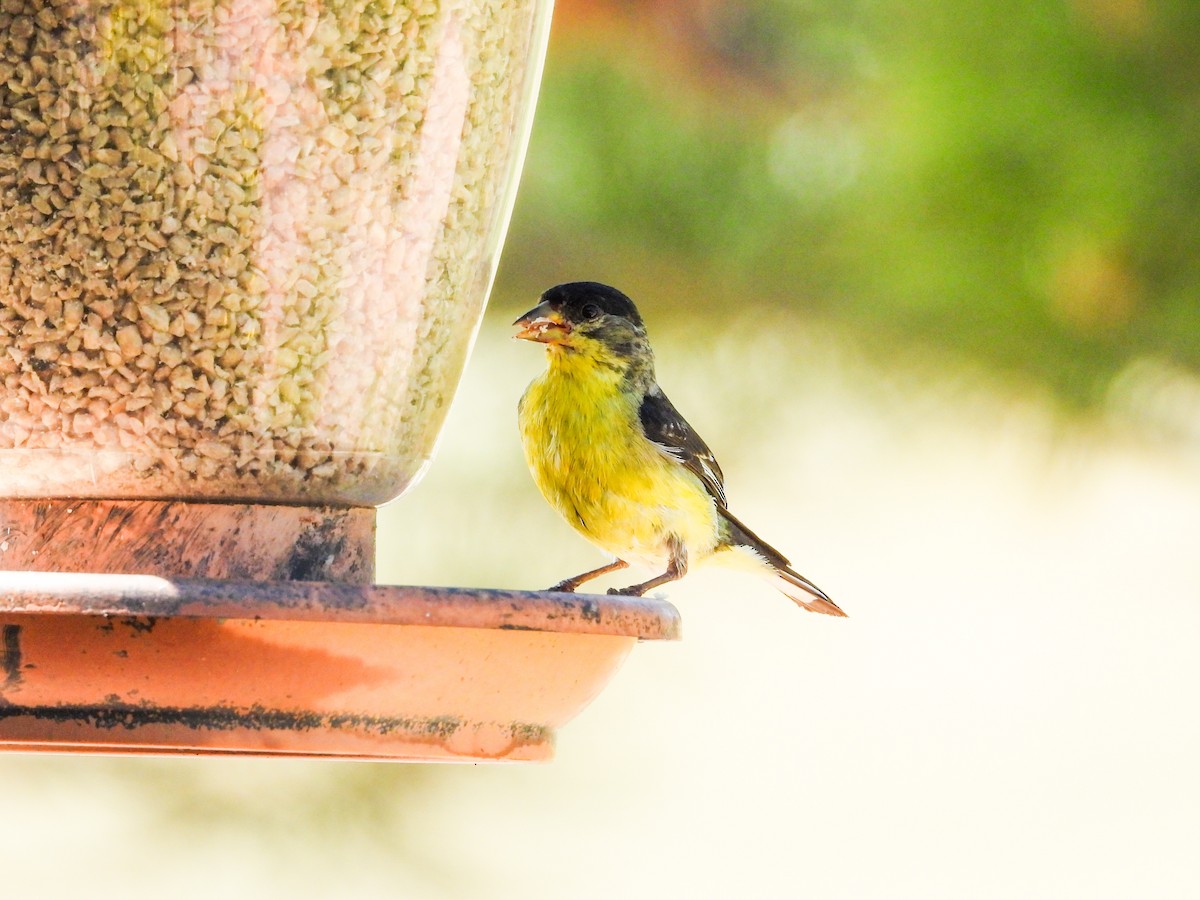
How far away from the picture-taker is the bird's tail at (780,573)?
332 centimetres

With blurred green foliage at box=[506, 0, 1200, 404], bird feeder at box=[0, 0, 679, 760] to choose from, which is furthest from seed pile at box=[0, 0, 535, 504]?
blurred green foliage at box=[506, 0, 1200, 404]

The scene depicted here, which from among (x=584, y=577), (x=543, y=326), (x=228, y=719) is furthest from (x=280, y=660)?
(x=543, y=326)

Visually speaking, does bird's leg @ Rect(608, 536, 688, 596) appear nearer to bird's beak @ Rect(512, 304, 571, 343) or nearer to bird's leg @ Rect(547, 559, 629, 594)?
bird's leg @ Rect(547, 559, 629, 594)

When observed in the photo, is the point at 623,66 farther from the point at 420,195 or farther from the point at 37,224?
Result: the point at 37,224

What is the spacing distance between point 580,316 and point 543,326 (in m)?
0.08

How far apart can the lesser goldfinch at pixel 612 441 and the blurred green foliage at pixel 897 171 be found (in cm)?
17

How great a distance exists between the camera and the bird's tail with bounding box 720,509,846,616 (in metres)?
3.32

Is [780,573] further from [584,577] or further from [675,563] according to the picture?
[584,577]

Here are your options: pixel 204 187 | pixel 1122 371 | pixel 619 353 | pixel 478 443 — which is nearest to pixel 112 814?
pixel 478 443

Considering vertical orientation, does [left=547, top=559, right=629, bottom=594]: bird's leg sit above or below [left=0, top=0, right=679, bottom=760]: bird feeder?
below

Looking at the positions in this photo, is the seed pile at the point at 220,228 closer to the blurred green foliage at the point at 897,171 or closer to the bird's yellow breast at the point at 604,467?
the bird's yellow breast at the point at 604,467

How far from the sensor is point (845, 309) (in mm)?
3037

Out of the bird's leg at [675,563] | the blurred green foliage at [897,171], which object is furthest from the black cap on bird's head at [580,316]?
the bird's leg at [675,563]

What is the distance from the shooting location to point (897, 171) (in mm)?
3021
